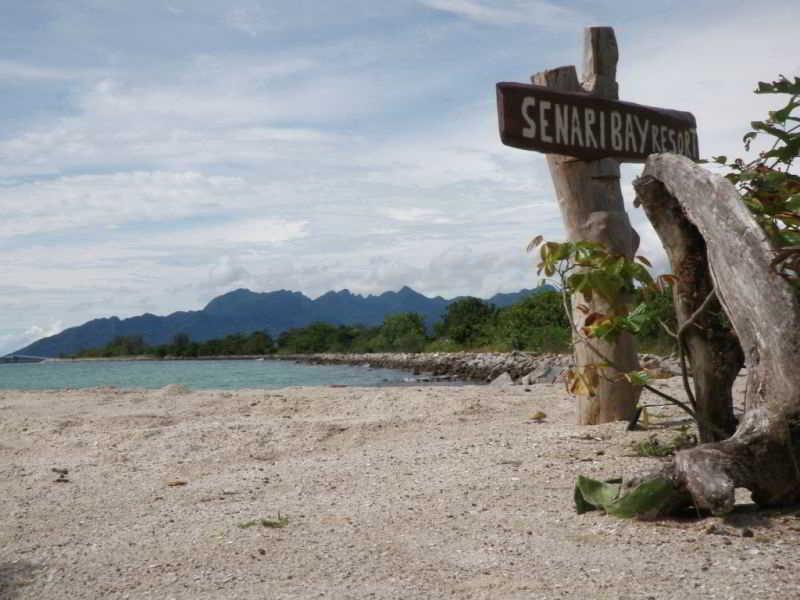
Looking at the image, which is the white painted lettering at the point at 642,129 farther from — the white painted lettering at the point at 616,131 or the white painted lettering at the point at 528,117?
the white painted lettering at the point at 528,117


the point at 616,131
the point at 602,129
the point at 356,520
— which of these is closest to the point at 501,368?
the point at 616,131

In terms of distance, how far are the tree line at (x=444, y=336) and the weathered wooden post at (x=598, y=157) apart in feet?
1.49

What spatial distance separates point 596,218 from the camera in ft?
18.6

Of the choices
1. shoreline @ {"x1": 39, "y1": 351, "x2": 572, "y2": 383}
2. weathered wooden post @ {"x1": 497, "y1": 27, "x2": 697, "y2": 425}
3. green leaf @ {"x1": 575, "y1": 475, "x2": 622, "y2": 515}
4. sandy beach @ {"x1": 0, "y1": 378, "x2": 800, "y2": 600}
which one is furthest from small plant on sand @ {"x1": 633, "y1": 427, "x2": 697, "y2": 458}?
shoreline @ {"x1": 39, "y1": 351, "x2": 572, "y2": 383}

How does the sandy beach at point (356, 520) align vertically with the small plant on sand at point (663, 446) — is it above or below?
below

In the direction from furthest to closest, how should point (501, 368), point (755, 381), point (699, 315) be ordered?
point (501, 368), point (699, 315), point (755, 381)

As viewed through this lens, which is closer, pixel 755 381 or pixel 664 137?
pixel 755 381

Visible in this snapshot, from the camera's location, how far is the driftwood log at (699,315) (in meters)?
3.88

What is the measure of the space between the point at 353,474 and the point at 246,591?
1.74 meters

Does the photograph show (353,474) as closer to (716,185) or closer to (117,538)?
(117,538)

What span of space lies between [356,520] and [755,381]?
1.68m

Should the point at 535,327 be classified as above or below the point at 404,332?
below

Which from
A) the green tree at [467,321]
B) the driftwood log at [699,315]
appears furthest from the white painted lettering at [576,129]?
the green tree at [467,321]

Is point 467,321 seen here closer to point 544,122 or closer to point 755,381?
point 544,122
